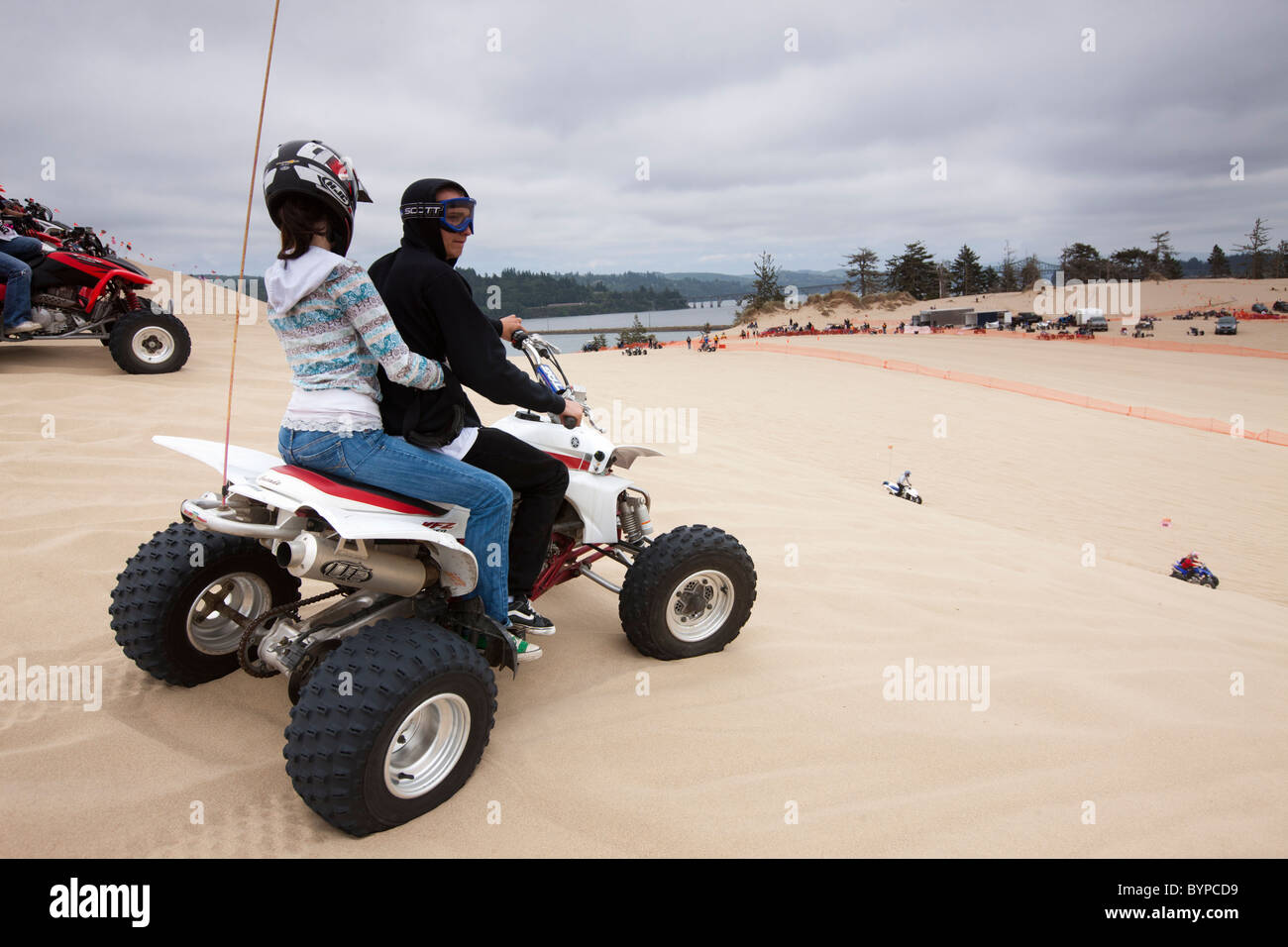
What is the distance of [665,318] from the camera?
110625 mm

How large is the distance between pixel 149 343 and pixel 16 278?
1.52 meters

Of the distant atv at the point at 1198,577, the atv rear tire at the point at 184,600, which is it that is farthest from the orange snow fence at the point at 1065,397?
the atv rear tire at the point at 184,600

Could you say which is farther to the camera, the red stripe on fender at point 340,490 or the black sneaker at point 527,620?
the black sneaker at point 527,620

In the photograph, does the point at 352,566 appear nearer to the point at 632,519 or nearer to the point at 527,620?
the point at 527,620

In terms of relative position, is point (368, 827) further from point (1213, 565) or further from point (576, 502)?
→ point (1213, 565)

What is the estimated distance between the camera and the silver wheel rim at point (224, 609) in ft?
11.3

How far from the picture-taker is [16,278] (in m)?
9.02

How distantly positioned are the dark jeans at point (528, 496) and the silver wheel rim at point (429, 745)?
0.70m

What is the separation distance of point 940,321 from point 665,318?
58.7 meters

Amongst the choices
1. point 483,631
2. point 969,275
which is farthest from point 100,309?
point 969,275

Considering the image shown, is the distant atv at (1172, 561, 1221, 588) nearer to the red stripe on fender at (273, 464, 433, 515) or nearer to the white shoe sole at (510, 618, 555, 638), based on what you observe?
the white shoe sole at (510, 618, 555, 638)

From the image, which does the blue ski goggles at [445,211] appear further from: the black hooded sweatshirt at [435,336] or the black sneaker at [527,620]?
the black sneaker at [527,620]

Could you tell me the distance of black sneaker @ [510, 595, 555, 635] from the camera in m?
3.42
